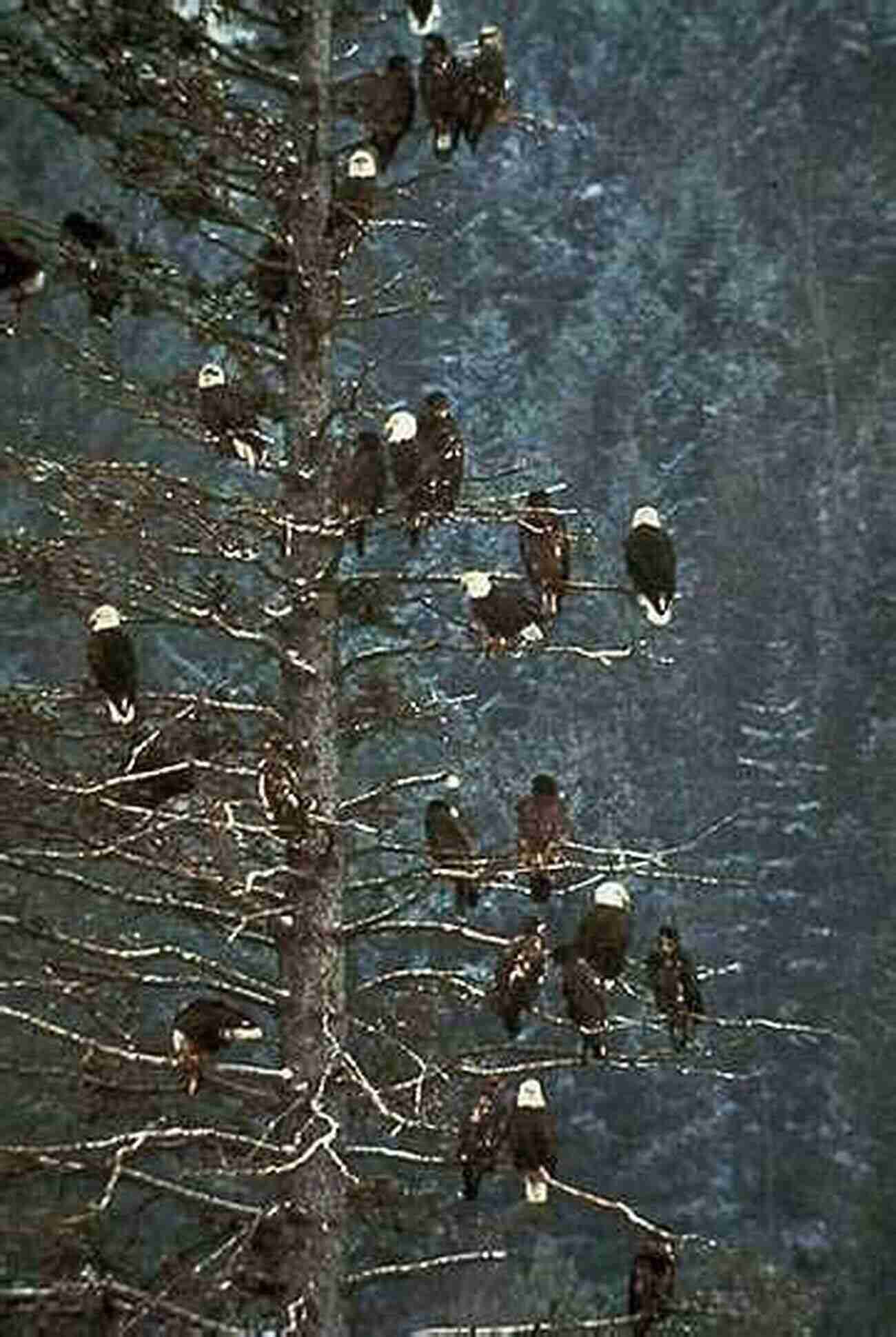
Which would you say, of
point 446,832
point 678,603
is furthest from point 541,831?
point 678,603

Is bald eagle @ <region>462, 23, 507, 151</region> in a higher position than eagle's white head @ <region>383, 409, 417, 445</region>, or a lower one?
higher

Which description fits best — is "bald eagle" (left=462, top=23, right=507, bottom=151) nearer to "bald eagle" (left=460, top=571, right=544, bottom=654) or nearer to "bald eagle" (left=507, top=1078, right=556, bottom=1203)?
"bald eagle" (left=460, top=571, right=544, bottom=654)

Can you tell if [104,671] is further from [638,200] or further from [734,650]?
[638,200]

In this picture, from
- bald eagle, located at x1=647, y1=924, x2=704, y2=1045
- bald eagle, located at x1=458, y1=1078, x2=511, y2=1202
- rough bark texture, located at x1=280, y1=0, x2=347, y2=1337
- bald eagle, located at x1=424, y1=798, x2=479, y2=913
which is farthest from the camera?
bald eagle, located at x1=424, y1=798, x2=479, y2=913

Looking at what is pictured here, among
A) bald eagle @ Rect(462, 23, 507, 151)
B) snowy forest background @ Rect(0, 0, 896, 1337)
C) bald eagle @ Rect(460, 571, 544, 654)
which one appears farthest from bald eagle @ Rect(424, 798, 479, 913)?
snowy forest background @ Rect(0, 0, 896, 1337)

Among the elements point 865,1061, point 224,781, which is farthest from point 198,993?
point 224,781

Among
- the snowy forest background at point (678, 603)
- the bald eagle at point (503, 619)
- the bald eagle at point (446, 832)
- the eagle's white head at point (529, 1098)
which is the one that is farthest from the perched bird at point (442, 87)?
the snowy forest background at point (678, 603)

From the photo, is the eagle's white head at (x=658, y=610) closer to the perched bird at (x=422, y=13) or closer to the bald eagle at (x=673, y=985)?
the bald eagle at (x=673, y=985)
